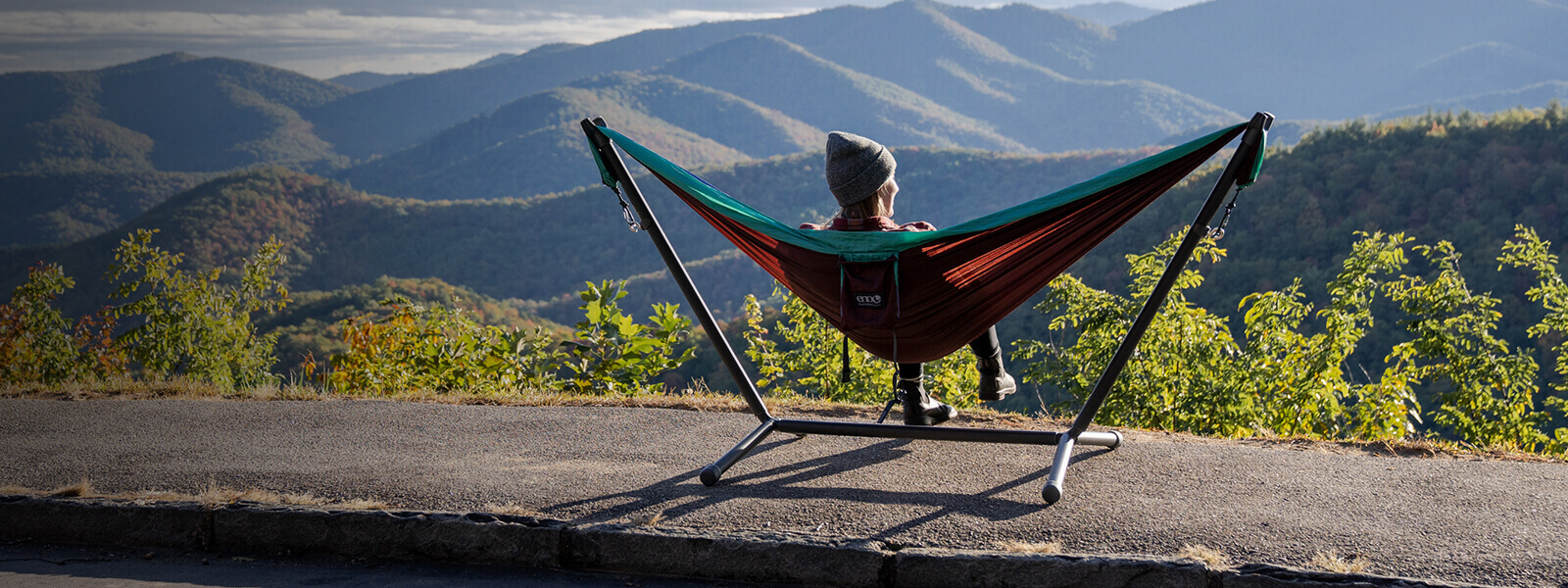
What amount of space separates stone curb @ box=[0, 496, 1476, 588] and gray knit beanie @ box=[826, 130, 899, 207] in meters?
1.21

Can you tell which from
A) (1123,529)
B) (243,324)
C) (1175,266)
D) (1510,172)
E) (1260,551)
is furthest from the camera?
(1510,172)

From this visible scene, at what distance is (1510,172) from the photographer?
134 feet

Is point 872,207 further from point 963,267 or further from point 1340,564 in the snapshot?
point 1340,564

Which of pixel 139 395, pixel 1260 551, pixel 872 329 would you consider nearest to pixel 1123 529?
pixel 1260 551

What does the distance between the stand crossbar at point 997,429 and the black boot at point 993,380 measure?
9.8 inches

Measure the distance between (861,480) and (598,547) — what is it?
88 cm

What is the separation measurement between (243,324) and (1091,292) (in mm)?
5764

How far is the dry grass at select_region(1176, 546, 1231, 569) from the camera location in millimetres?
2268

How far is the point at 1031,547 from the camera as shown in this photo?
2.41 meters

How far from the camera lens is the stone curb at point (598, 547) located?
2275 millimetres

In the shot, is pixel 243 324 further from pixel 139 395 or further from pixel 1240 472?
pixel 1240 472

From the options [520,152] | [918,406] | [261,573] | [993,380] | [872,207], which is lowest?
[520,152]

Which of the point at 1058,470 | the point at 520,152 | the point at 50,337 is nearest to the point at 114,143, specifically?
the point at 520,152

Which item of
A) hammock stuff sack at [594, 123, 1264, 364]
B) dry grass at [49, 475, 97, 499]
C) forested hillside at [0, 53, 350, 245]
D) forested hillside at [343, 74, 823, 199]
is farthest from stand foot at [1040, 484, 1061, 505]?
forested hillside at [343, 74, 823, 199]
